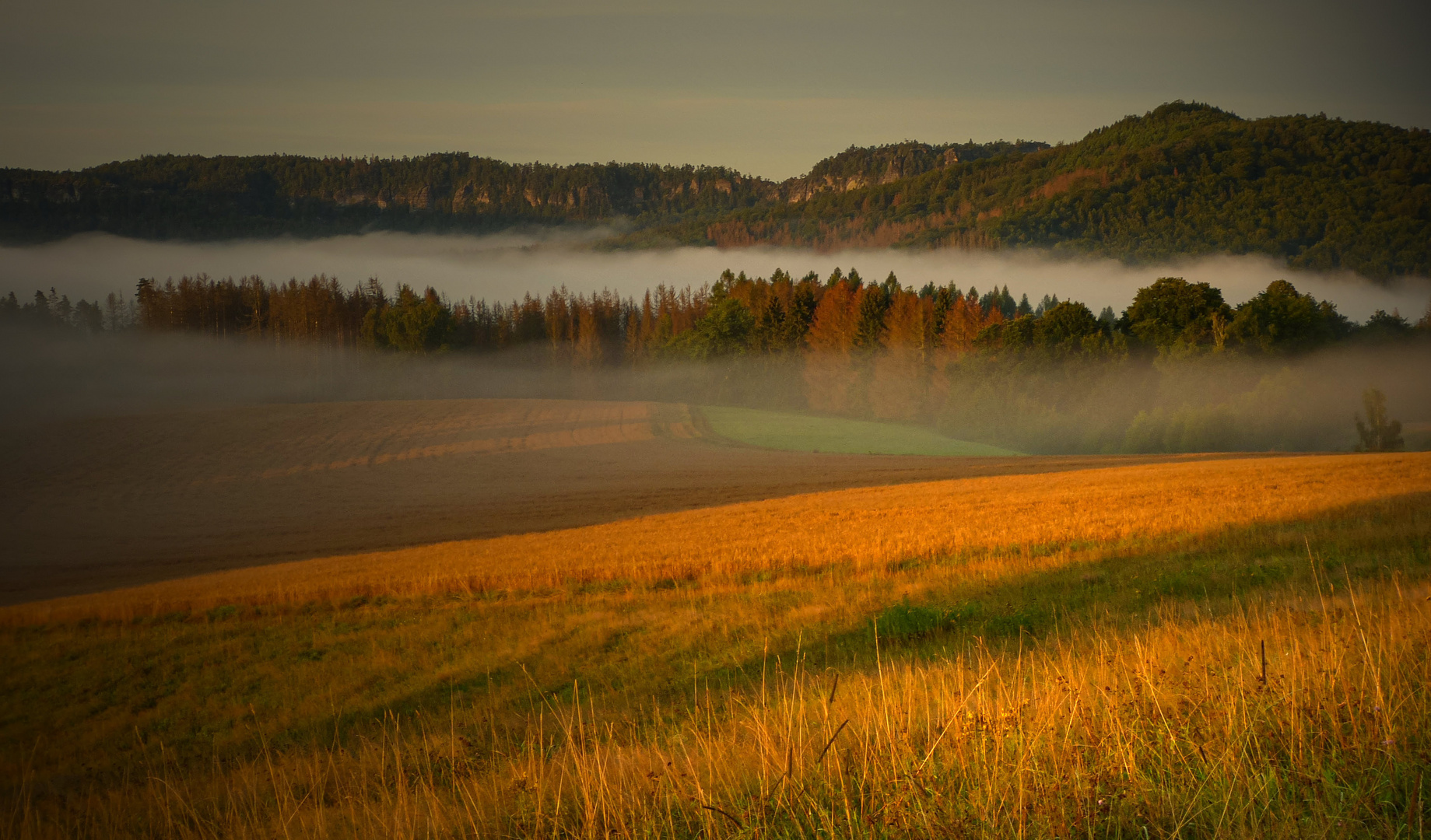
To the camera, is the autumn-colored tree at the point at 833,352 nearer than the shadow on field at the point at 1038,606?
No

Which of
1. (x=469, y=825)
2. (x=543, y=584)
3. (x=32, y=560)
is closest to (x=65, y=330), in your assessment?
(x=32, y=560)

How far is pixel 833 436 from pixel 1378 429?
39.5m

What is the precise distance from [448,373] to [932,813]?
452 ft

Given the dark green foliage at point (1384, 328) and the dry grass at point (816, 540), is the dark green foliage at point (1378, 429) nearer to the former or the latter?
the dry grass at point (816, 540)

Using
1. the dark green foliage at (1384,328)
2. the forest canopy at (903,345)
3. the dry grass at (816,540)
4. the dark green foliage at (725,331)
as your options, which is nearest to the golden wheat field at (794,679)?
the dry grass at (816,540)

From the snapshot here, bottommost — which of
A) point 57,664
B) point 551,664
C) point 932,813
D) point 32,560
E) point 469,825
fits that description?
point 32,560

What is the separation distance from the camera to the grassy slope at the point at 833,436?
6994cm

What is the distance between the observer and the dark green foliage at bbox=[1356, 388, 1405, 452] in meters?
54.6

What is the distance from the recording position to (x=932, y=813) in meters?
3.93

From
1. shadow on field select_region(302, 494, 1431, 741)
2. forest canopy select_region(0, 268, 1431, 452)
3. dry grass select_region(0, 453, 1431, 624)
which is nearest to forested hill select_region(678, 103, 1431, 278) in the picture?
forest canopy select_region(0, 268, 1431, 452)

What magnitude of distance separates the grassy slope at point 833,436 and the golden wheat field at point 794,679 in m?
38.6

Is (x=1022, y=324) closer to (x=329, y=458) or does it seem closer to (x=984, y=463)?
(x=984, y=463)

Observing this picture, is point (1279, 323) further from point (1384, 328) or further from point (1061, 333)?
point (1384, 328)

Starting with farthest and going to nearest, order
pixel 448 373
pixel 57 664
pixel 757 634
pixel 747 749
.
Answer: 1. pixel 448 373
2. pixel 57 664
3. pixel 757 634
4. pixel 747 749
